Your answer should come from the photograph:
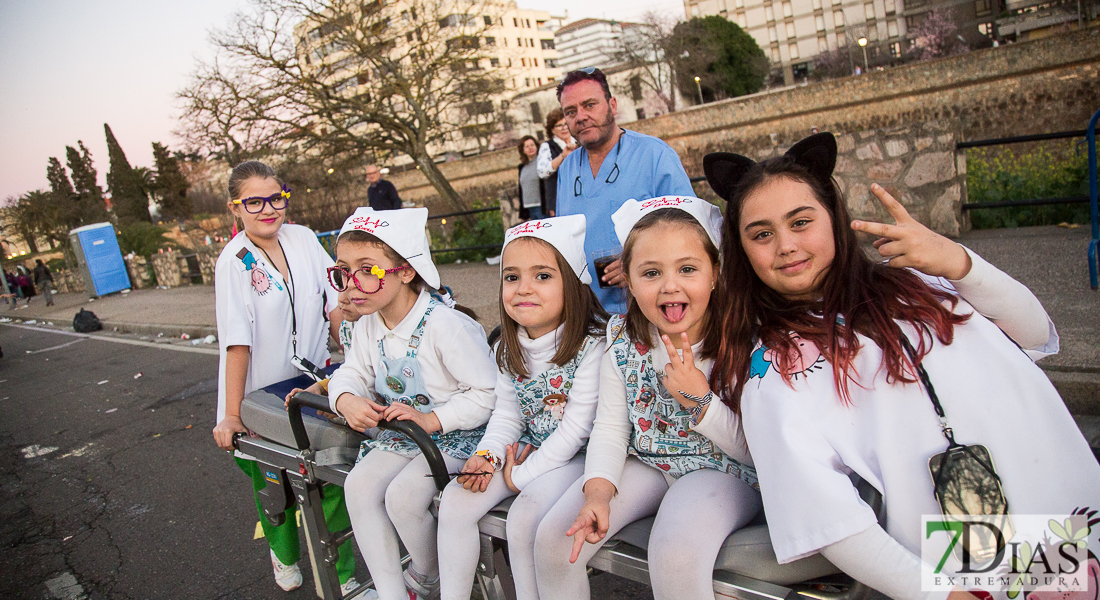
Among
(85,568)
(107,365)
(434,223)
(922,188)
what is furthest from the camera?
(434,223)

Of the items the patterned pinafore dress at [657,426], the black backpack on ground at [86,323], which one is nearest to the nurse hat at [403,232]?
the patterned pinafore dress at [657,426]

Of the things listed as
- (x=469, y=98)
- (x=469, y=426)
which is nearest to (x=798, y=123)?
(x=469, y=98)

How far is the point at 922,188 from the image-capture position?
21.0ft

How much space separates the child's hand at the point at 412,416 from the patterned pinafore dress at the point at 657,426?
707 millimetres

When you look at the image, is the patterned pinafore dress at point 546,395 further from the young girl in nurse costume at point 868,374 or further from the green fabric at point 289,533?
the green fabric at point 289,533

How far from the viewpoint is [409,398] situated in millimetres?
2609

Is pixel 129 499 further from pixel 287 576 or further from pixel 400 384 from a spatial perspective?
pixel 400 384

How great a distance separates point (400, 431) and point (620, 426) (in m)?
0.70

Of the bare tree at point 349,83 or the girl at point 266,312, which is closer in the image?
the girl at point 266,312

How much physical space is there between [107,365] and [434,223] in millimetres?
6653

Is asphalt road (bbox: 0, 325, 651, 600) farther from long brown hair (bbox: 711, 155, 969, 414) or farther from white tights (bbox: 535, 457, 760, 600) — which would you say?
long brown hair (bbox: 711, 155, 969, 414)

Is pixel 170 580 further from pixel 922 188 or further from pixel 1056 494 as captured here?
pixel 922 188

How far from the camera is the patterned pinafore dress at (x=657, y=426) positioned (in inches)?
76.8

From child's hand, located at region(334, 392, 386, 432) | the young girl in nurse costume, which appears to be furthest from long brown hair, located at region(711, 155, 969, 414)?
child's hand, located at region(334, 392, 386, 432)
